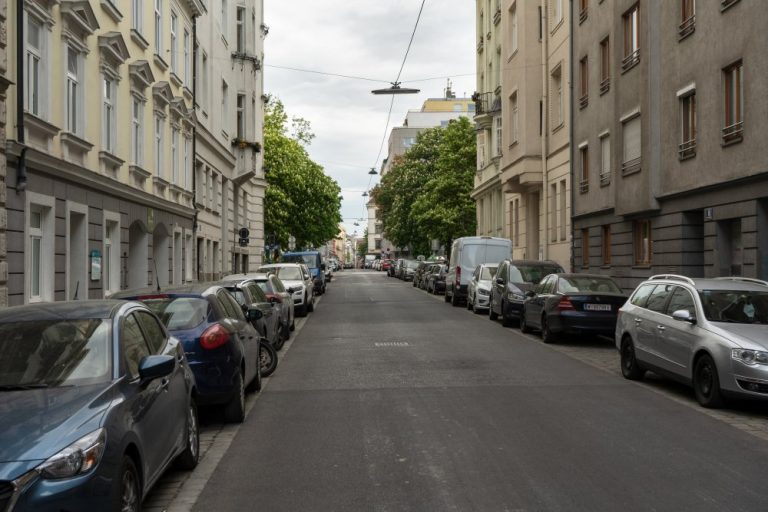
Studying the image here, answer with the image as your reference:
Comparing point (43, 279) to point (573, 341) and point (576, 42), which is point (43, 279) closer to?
point (573, 341)

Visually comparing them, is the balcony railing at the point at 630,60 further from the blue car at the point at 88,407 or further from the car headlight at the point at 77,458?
the car headlight at the point at 77,458

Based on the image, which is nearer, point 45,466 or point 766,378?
point 45,466

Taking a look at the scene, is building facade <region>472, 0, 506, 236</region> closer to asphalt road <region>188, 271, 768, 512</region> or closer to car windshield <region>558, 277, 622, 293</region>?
car windshield <region>558, 277, 622, 293</region>

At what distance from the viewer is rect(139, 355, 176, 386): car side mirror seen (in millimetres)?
5332

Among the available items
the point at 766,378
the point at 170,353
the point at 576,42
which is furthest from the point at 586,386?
the point at 576,42

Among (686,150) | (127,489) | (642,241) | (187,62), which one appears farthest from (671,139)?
(127,489)

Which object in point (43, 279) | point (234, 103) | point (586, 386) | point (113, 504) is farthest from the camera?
point (234, 103)

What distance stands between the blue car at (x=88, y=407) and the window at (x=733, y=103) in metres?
13.9

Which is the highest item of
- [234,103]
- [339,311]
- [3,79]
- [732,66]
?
[234,103]

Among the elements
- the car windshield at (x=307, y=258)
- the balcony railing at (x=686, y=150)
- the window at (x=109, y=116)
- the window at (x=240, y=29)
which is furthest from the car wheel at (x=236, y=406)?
the window at (x=240, y=29)

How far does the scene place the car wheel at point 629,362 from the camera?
1202cm

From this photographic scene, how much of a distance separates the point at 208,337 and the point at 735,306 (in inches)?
248

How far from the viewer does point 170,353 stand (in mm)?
6543

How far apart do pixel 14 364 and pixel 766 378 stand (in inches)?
289
